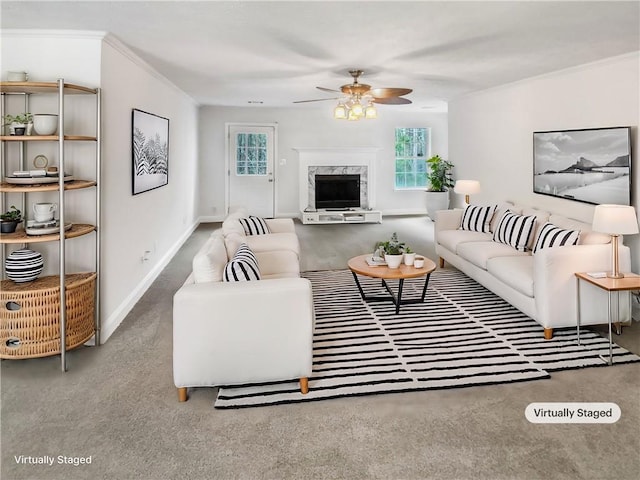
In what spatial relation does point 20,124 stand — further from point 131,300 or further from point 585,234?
point 585,234

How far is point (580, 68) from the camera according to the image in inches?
183

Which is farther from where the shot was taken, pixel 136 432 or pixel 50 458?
pixel 136 432

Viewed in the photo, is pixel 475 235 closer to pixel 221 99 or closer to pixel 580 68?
pixel 580 68

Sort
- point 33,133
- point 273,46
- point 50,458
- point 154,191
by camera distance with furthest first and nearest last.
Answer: point 154,191 < point 273,46 < point 33,133 < point 50,458

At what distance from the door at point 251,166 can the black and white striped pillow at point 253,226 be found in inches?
180

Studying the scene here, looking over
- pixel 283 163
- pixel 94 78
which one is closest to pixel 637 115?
pixel 94 78

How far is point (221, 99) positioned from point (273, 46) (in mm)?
4203

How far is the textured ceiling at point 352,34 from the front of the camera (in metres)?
2.83

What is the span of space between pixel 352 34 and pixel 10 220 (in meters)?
2.69

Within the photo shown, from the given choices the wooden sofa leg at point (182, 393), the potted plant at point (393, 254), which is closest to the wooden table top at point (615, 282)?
the potted plant at point (393, 254)

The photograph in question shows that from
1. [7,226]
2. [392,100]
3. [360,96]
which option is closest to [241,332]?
[7,226]

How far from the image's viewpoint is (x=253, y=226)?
5129 mm

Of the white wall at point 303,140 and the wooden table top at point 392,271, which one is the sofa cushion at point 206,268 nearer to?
the wooden table top at point 392,271

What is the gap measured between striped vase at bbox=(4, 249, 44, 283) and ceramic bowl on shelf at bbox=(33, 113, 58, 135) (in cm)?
82
